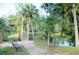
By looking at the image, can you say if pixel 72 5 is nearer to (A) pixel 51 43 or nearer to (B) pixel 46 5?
(B) pixel 46 5

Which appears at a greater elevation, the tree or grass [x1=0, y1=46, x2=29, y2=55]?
the tree

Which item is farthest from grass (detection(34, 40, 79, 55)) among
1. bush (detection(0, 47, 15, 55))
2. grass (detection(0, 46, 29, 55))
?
bush (detection(0, 47, 15, 55))

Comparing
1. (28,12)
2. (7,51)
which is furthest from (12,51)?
(28,12)

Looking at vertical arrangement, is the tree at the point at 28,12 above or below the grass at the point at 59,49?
above

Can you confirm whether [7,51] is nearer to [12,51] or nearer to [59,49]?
[12,51]

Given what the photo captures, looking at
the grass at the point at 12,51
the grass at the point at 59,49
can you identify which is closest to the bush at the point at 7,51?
the grass at the point at 12,51

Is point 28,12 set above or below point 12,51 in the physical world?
above

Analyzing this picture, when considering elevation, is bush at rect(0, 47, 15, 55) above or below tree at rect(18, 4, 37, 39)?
below

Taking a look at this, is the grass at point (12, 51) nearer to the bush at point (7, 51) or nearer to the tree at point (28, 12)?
the bush at point (7, 51)

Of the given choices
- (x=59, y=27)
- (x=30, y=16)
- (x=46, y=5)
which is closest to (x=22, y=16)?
(x=30, y=16)

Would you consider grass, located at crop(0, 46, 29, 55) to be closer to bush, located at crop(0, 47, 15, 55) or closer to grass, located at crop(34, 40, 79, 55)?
bush, located at crop(0, 47, 15, 55)

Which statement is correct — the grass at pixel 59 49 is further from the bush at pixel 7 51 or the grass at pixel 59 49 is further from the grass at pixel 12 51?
the bush at pixel 7 51

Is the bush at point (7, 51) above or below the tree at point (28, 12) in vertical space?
below

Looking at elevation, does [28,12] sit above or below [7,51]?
above
